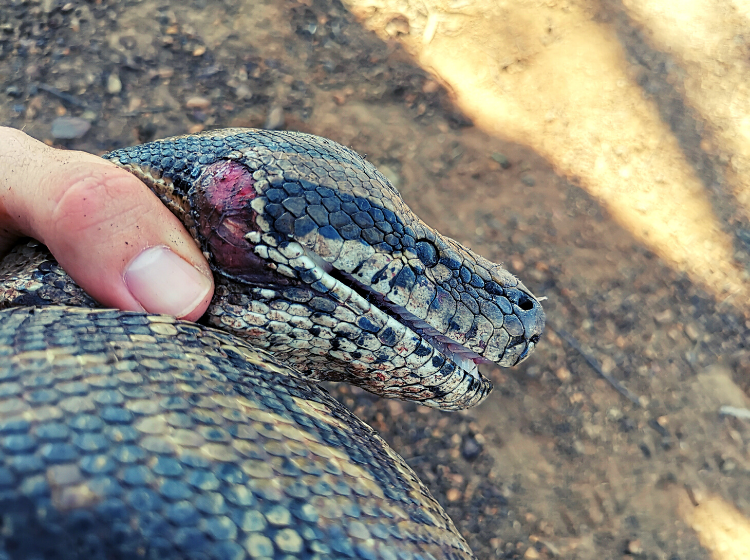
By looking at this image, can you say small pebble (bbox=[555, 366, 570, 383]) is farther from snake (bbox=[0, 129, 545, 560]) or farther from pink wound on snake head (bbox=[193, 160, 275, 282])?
pink wound on snake head (bbox=[193, 160, 275, 282])

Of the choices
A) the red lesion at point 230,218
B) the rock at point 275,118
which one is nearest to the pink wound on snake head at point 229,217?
the red lesion at point 230,218

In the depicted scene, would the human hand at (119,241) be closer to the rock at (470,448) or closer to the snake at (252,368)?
the snake at (252,368)

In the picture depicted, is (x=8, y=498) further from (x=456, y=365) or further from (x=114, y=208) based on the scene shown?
(x=456, y=365)

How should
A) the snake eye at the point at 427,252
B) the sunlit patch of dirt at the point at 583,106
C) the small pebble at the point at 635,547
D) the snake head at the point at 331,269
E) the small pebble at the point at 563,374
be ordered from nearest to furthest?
1. the snake head at the point at 331,269
2. the snake eye at the point at 427,252
3. the small pebble at the point at 635,547
4. the small pebble at the point at 563,374
5. the sunlit patch of dirt at the point at 583,106

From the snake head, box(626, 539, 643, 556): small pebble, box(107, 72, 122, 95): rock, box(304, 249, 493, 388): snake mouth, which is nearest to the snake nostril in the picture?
the snake head

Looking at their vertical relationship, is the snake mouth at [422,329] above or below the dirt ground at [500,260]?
above

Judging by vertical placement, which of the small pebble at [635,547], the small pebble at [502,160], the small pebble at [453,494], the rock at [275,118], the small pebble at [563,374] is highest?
the small pebble at [502,160]

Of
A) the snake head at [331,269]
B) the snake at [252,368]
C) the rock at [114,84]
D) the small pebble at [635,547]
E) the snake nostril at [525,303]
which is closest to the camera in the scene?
the snake at [252,368]
